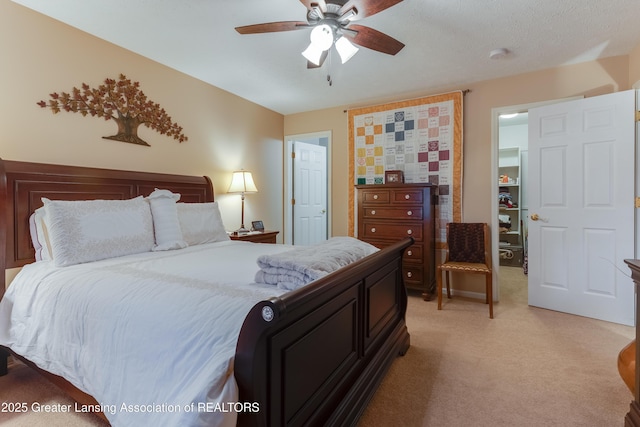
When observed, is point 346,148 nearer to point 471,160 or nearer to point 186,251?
point 471,160

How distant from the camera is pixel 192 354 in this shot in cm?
102

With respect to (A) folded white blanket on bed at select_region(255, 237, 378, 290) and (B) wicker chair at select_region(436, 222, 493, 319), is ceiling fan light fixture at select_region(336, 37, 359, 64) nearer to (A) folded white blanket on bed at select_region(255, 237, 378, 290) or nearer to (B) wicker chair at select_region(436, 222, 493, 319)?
(A) folded white blanket on bed at select_region(255, 237, 378, 290)

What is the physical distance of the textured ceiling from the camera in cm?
219

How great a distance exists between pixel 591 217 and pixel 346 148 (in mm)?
2823

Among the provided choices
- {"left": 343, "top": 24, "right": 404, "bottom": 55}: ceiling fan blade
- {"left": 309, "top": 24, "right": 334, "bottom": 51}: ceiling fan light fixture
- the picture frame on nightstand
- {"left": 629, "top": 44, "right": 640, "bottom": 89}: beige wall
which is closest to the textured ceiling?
{"left": 629, "top": 44, "right": 640, "bottom": 89}: beige wall

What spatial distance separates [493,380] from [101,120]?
3.57 metres

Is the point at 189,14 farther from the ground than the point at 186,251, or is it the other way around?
the point at 189,14

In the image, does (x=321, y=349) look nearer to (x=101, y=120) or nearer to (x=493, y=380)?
(x=493, y=380)

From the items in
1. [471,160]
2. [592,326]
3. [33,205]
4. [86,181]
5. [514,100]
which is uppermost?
[514,100]

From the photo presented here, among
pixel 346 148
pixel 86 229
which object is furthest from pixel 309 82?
pixel 86 229

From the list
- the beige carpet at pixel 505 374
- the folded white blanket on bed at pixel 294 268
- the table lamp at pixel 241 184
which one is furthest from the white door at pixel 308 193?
the folded white blanket on bed at pixel 294 268

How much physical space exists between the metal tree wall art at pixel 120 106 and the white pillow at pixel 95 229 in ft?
2.78

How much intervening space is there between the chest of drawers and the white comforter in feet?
7.04

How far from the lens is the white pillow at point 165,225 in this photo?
243cm
